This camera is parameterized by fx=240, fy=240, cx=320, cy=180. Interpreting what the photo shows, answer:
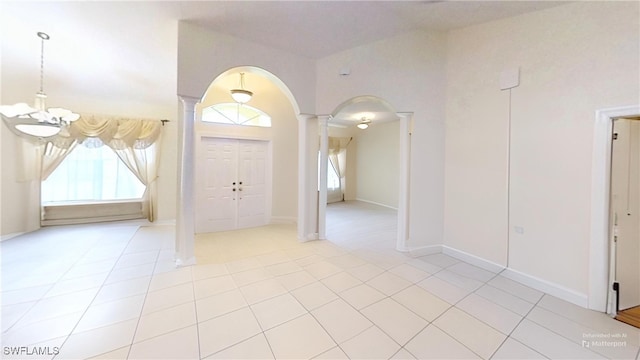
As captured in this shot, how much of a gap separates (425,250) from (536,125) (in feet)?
7.35

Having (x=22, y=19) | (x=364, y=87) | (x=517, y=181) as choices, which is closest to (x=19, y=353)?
A: (x=22, y=19)

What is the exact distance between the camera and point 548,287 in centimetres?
278

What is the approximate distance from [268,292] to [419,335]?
5.22 ft

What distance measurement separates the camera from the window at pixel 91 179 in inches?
219

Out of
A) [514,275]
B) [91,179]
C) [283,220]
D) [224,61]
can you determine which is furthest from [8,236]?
[514,275]

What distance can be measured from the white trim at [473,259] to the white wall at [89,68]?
204 inches

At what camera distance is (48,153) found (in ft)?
17.0

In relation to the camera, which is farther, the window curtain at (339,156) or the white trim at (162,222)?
the window curtain at (339,156)

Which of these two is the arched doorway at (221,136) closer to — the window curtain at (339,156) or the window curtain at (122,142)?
the window curtain at (122,142)

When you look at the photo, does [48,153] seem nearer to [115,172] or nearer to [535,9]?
[115,172]

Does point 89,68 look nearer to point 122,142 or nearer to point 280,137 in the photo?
point 122,142

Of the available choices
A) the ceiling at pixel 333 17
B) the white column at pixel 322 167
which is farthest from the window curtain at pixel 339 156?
the ceiling at pixel 333 17

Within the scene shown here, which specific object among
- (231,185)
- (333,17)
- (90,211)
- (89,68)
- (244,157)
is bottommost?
(90,211)

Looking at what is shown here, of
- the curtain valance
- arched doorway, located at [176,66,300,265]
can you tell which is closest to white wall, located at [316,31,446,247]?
arched doorway, located at [176,66,300,265]
